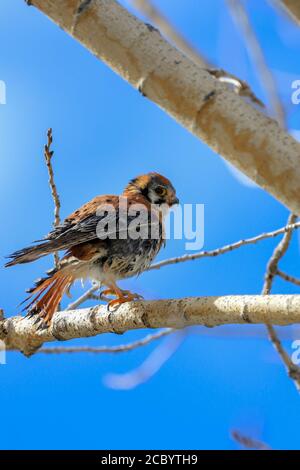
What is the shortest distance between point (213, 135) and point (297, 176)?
181 millimetres

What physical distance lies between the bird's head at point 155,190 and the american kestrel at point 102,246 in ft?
0.68

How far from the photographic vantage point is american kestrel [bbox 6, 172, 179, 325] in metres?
2.99

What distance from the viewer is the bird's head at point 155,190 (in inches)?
164

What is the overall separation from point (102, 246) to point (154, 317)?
0.97 metres

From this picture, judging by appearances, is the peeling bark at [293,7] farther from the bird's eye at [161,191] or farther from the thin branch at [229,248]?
the bird's eye at [161,191]

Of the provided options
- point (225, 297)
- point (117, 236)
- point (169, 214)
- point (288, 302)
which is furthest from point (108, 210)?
point (288, 302)

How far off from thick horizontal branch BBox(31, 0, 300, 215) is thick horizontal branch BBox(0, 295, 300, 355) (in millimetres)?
866

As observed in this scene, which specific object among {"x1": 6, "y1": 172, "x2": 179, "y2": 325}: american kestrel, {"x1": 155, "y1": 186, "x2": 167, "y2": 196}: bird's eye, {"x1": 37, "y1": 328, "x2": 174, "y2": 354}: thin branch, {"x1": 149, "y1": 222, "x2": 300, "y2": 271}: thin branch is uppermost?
{"x1": 155, "y1": 186, "x2": 167, "y2": 196}: bird's eye

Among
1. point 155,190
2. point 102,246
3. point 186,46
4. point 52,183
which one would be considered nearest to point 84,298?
point 102,246

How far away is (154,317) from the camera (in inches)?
98.7

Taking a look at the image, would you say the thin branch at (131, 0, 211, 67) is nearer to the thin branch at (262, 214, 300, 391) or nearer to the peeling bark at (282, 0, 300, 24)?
the peeling bark at (282, 0, 300, 24)

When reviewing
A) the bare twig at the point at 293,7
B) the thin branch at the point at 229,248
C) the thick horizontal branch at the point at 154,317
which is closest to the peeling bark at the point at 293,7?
the bare twig at the point at 293,7

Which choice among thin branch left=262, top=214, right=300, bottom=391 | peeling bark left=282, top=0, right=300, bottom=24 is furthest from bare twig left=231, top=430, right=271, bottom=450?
peeling bark left=282, top=0, right=300, bottom=24

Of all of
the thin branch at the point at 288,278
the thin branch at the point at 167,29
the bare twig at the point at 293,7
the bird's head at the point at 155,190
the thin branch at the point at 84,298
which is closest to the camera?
the bare twig at the point at 293,7
